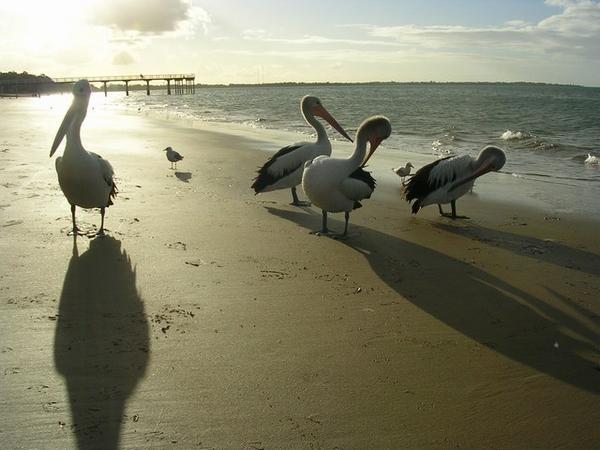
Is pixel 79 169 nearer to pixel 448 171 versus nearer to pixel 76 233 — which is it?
pixel 76 233

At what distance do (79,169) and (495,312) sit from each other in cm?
431

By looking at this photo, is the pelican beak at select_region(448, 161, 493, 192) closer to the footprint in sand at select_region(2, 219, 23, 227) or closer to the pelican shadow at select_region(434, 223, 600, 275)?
the pelican shadow at select_region(434, 223, 600, 275)

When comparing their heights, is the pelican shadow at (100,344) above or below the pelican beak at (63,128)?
below

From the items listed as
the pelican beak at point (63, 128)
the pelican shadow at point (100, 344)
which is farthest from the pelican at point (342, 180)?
the pelican beak at point (63, 128)

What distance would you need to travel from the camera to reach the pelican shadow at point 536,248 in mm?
5703

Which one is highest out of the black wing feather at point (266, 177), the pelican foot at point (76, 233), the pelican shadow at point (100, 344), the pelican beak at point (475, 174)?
the pelican beak at point (475, 174)

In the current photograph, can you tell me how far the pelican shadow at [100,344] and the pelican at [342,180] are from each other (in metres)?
2.44

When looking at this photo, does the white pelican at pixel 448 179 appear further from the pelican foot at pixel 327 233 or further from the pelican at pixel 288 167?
the pelican foot at pixel 327 233

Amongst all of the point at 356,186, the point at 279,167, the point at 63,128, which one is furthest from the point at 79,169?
the point at 279,167

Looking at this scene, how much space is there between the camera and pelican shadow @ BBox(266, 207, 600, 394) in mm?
3615

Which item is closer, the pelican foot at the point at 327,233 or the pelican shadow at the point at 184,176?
the pelican foot at the point at 327,233

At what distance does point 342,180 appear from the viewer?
6398mm

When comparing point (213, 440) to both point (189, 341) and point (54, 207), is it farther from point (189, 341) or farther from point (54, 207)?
point (54, 207)

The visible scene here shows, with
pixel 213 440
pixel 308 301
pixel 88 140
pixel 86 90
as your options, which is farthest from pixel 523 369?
pixel 88 140
